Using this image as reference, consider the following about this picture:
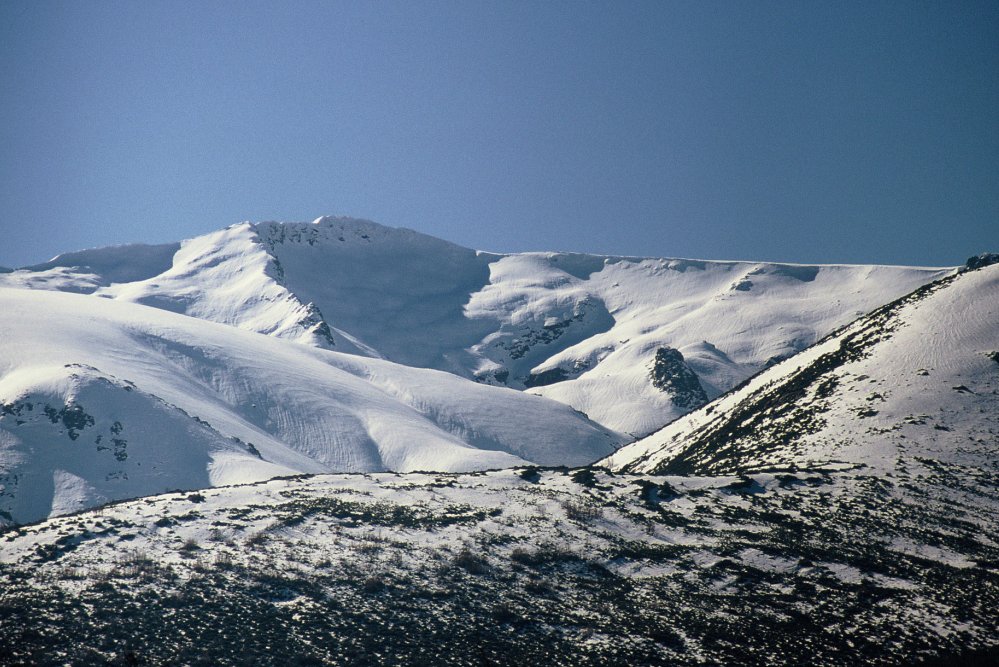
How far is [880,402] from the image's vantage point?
57.9 meters

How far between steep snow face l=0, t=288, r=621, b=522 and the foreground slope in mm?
88406

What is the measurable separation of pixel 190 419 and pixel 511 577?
393 feet

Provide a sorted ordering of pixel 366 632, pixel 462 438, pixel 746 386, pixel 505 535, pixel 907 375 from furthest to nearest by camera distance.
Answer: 1. pixel 462 438
2. pixel 746 386
3. pixel 907 375
4. pixel 505 535
5. pixel 366 632

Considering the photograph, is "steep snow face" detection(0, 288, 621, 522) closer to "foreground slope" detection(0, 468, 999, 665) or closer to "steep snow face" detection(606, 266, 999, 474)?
"steep snow face" detection(606, 266, 999, 474)

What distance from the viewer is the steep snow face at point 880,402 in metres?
51.9

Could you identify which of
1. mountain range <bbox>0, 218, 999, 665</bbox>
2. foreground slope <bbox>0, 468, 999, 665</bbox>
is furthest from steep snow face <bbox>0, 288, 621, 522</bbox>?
foreground slope <bbox>0, 468, 999, 665</bbox>

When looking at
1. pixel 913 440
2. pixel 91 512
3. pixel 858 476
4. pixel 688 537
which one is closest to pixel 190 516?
pixel 91 512

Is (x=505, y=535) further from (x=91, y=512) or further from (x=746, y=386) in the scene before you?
(x=746, y=386)

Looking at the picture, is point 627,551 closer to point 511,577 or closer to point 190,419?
point 511,577

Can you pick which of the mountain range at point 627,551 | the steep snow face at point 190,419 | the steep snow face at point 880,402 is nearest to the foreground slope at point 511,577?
the mountain range at point 627,551

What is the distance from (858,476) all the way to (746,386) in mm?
39344

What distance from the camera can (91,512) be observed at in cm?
3756

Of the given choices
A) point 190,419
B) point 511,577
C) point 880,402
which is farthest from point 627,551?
point 190,419

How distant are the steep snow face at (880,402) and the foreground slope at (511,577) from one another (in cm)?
812
